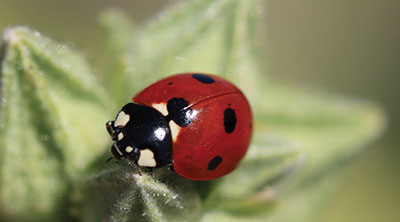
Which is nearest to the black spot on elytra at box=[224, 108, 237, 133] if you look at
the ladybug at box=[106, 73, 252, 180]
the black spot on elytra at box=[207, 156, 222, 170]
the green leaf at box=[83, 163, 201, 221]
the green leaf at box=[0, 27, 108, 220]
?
the ladybug at box=[106, 73, 252, 180]

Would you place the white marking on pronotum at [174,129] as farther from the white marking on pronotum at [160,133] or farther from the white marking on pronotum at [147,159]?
the white marking on pronotum at [147,159]

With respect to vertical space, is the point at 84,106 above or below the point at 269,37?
below

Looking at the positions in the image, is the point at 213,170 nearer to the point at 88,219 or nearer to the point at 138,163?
the point at 138,163

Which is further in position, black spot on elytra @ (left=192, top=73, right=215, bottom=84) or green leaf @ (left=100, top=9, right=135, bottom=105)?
green leaf @ (left=100, top=9, right=135, bottom=105)

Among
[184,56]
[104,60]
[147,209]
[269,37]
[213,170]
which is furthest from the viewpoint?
[269,37]

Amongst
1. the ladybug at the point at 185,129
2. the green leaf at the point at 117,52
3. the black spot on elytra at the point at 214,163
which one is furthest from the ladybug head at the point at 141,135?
the green leaf at the point at 117,52

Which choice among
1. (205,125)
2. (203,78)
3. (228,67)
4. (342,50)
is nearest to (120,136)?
(205,125)

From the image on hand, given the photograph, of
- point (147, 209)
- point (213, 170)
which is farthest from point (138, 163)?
point (213, 170)

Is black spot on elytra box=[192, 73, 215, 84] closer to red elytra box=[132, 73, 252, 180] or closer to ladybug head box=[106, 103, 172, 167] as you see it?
red elytra box=[132, 73, 252, 180]
